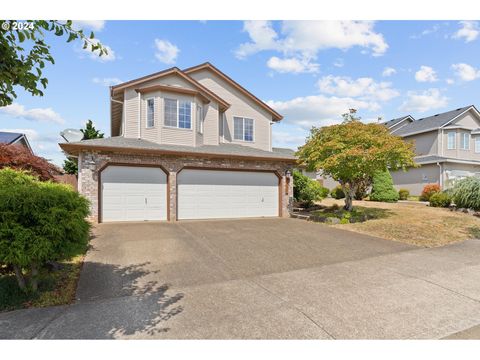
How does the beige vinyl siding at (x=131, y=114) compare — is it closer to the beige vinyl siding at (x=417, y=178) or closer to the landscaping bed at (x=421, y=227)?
the landscaping bed at (x=421, y=227)

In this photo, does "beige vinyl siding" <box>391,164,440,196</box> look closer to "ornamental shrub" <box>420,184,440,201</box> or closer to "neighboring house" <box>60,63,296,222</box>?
"ornamental shrub" <box>420,184,440,201</box>

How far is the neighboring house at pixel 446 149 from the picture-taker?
73.7 feet

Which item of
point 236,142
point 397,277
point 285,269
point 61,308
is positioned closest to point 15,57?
point 61,308

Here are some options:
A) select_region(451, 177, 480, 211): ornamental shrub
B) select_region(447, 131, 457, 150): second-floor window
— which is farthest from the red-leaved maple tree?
select_region(447, 131, 457, 150): second-floor window

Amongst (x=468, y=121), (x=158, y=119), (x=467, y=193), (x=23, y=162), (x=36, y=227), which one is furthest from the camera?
(x=468, y=121)

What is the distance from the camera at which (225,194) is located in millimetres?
13750

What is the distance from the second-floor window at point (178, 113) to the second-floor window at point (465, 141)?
24748mm

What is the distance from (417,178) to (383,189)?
5669 mm

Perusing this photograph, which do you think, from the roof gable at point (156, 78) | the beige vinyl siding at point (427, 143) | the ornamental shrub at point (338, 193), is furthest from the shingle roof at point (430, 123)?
the roof gable at point (156, 78)

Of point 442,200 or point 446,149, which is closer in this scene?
point 442,200

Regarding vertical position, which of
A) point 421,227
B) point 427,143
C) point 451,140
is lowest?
point 421,227

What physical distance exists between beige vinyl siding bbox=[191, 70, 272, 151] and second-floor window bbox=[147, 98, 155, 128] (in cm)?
414

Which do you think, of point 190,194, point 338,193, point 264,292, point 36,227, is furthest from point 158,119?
point 338,193

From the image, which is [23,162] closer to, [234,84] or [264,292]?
[264,292]
